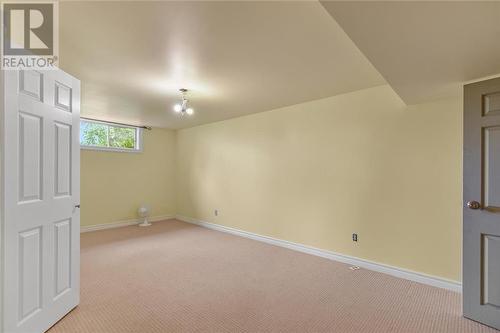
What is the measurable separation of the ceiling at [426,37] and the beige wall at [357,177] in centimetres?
84

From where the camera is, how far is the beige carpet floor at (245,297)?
2.07 m

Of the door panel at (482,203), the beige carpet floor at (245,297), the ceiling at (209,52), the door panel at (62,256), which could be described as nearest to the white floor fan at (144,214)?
the beige carpet floor at (245,297)

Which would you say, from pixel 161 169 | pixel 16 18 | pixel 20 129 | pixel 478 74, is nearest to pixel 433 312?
pixel 478 74

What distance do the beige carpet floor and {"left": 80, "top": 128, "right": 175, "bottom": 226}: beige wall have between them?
173cm

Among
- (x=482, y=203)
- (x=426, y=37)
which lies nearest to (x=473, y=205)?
(x=482, y=203)

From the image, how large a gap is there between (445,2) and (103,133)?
5994 mm

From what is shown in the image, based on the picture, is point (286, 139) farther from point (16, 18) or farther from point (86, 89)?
point (16, 18)

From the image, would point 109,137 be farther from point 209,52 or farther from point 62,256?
point 209,52

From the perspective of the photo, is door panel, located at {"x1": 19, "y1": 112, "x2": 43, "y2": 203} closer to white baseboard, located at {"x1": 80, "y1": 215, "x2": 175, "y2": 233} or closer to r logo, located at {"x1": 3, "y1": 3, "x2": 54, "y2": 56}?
r logo, located at {"x1": 3, "y1": 3, "x2": 54, "y2": 56}

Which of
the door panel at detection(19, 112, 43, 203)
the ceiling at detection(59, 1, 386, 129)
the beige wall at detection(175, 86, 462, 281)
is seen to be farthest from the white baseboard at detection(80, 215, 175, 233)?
the door panel at detection(19, 112, 43, 203)

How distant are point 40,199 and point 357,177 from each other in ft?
11.0

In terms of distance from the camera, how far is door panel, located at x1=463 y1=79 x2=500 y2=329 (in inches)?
79.5

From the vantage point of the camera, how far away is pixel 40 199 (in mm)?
1911

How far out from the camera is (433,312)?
2.26m
